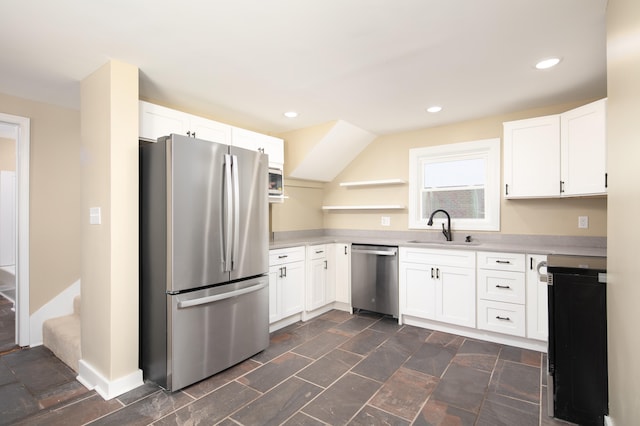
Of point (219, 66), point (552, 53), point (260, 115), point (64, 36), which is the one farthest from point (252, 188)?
point (552, 53)

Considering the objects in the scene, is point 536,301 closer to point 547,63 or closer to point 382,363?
point 382,363

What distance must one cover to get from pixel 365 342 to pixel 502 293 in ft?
4.61

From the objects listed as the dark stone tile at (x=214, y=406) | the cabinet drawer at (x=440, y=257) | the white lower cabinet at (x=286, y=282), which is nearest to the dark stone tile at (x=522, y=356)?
the cabinet drawer at (x=440, y=257)

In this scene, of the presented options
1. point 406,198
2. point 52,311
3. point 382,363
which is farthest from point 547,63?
point 52,311

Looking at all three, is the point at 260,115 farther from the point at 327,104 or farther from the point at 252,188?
the point at 252,188

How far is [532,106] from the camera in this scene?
131 inches

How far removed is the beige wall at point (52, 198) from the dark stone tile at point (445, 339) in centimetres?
379

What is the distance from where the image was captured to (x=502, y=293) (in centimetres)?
309

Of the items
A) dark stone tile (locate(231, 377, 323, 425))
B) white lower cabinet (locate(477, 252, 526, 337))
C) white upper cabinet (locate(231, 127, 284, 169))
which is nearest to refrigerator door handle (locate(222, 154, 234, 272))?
white upper cabinet (locate(231, 127, 284, 169))

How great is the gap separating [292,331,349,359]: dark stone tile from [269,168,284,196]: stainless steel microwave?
66.4 inches

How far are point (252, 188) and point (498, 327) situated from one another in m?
2.69

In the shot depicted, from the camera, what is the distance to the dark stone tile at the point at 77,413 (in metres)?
1.96

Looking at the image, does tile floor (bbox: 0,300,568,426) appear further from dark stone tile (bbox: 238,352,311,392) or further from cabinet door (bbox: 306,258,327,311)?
cabinet door (bbox: 306,258,327,311)

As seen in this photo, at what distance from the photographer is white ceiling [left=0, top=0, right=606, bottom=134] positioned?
174cm
